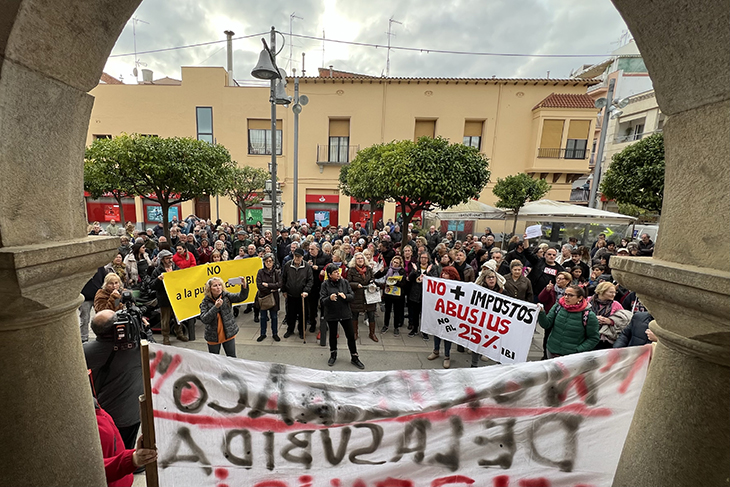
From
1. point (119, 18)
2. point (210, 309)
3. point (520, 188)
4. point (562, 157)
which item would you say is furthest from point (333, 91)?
point (119, 18)

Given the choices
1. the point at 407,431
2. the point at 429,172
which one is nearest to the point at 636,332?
the point at 407,431

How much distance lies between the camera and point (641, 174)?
39.0 feet

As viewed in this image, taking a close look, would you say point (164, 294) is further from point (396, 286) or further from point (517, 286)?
point (517, 286)

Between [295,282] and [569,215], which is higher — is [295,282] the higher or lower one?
the lower one

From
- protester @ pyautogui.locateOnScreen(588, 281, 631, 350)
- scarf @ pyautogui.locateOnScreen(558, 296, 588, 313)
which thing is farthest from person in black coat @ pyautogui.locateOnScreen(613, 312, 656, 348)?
scarf @ pyautogui.locateOnScreen(558, 296, 588, 313)

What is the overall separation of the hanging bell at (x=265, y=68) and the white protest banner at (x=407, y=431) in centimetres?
701

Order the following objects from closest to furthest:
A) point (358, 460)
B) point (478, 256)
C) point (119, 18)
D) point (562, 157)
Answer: point (119, 18) < point (358, 460) < point (478, 256) < point (562, 157)

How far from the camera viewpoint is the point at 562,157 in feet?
74.3

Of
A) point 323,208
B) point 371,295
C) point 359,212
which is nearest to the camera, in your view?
point 371,295

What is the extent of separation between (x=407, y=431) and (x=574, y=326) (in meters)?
2.82

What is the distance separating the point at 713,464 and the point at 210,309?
14.7 ft

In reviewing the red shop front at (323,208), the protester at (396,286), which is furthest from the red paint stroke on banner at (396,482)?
the red shop front at (323,208)

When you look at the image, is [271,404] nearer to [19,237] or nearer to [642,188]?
[19,237]

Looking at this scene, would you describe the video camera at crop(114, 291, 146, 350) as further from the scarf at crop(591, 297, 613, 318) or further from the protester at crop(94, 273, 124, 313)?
the scarf at crop(591, 297, 613, 318)
